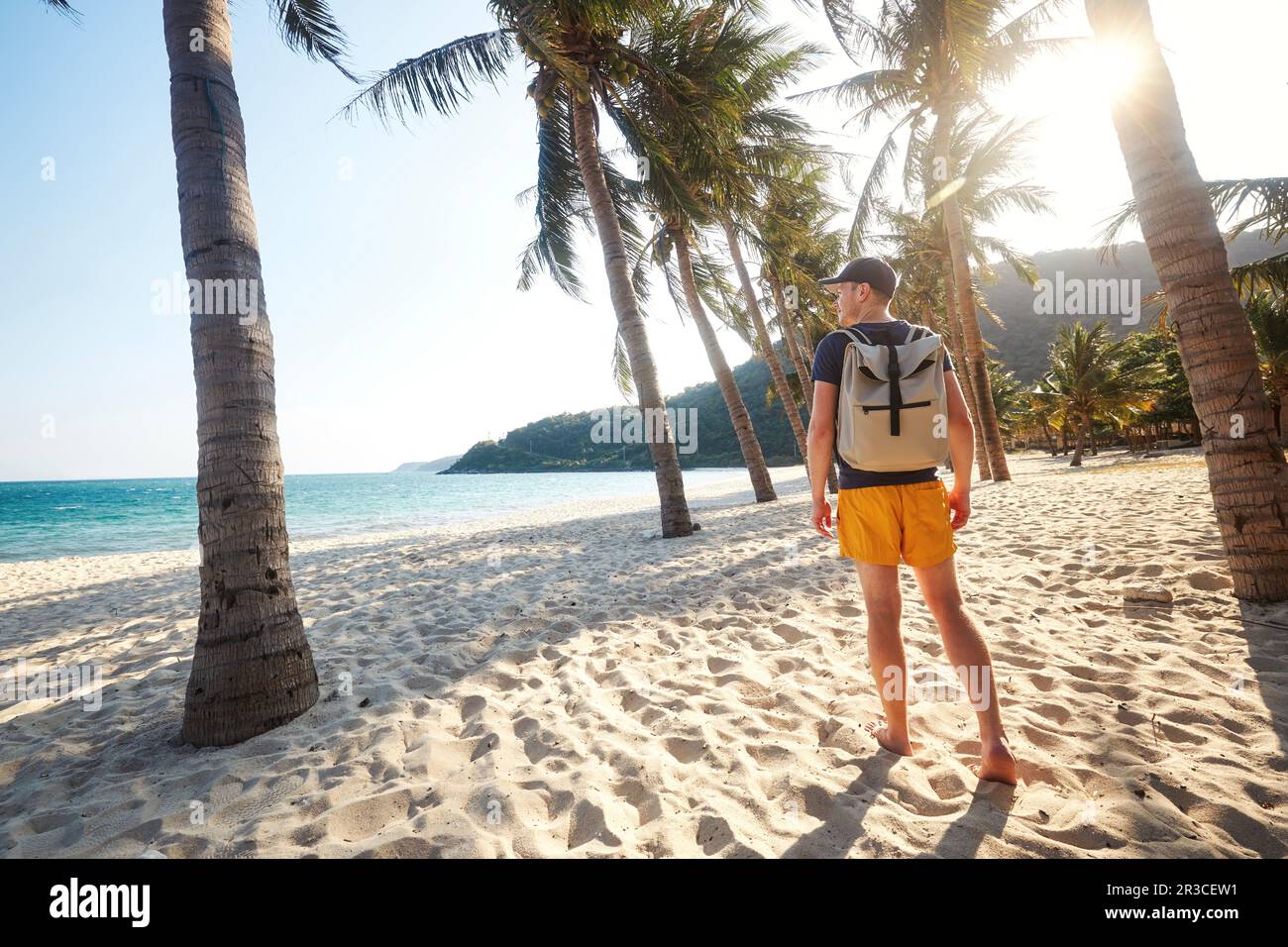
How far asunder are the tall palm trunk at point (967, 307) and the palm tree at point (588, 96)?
7.79m

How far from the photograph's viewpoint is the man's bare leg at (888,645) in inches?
82.4

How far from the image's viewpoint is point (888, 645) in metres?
2.14

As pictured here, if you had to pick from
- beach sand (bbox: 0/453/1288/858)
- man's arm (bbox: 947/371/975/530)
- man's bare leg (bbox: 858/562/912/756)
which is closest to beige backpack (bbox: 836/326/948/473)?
man's arm (bbox: 947/371/975/530)

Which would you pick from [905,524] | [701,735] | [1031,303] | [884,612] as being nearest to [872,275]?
[905,524]

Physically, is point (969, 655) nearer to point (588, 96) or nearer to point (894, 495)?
point (894, 495)

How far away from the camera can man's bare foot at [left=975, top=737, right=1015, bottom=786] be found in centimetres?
196

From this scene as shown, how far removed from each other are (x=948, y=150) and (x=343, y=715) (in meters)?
15.9

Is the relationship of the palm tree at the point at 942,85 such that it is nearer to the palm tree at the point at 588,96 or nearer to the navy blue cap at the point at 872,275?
the palm tree at the point at 588,96

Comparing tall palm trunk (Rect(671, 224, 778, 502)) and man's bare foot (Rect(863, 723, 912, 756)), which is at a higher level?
tall palm trunk (Rect(671, 224, 778, 502))

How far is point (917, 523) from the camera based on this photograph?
202 centimetres

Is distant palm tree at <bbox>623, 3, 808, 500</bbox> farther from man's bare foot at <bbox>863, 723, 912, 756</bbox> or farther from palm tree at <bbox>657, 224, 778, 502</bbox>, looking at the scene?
man's bare foot at <bbox>863, 723, 912, 756</bbox>

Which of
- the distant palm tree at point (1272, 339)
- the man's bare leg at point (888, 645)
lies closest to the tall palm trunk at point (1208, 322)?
the man's bare leg at point (888, 645)

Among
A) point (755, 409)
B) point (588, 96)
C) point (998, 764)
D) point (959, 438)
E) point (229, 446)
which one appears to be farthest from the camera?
point (755, 409)

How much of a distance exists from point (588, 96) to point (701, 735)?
6867 millimetres
